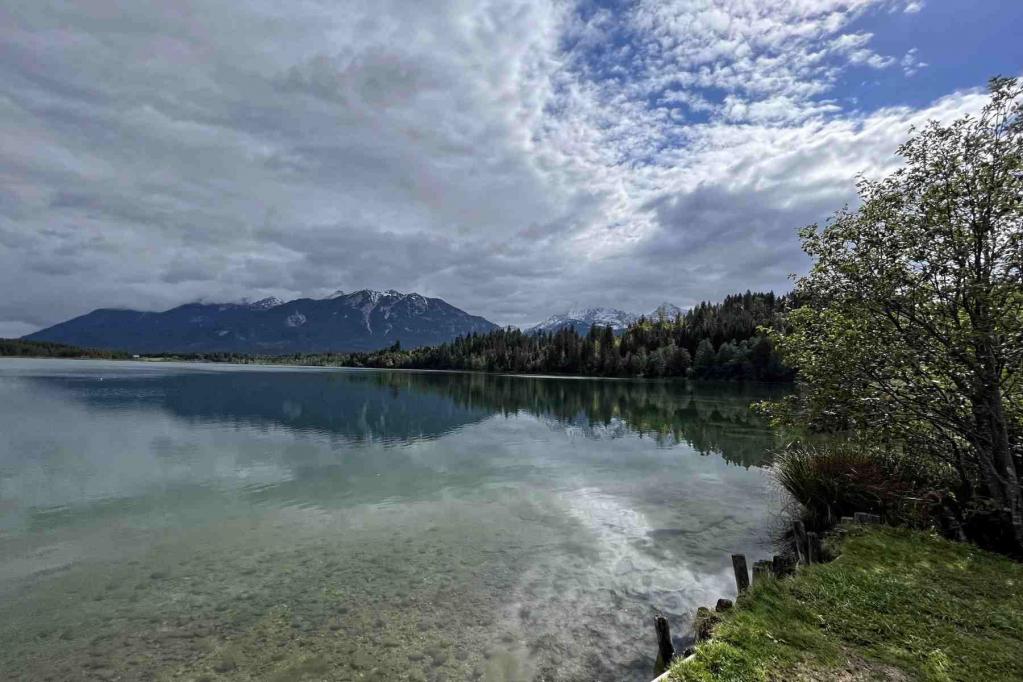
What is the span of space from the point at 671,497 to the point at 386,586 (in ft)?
55.2

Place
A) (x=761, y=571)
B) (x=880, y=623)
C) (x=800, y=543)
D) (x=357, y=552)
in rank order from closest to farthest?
(x=880, y=623) → (x=761, y=571) → (x=800, y=543) → (x=357, y=552)

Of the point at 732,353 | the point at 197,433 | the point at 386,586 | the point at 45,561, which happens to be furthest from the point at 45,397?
the point at 732,353

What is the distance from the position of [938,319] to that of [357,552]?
21116 mm

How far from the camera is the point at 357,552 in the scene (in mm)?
18359

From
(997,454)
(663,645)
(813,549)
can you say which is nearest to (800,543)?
(813,549)

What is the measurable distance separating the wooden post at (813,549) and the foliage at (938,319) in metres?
4.07

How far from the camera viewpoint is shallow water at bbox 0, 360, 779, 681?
38.9 ft

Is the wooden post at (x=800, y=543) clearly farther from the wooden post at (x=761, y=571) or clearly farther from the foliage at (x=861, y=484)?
the wooden post at (x=761, y=571)

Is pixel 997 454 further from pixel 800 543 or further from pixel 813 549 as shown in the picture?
pixel 800 543

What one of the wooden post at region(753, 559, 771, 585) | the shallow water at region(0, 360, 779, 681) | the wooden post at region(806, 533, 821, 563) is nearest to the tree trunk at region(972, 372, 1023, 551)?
the wooden post at region(806, 533, 821, 563)

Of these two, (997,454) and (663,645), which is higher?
(997,454)

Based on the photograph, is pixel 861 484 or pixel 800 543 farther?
pixel 861 484

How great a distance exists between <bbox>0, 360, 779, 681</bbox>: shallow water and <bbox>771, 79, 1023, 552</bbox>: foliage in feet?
24.3

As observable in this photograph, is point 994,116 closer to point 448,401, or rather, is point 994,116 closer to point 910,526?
point 910,526
